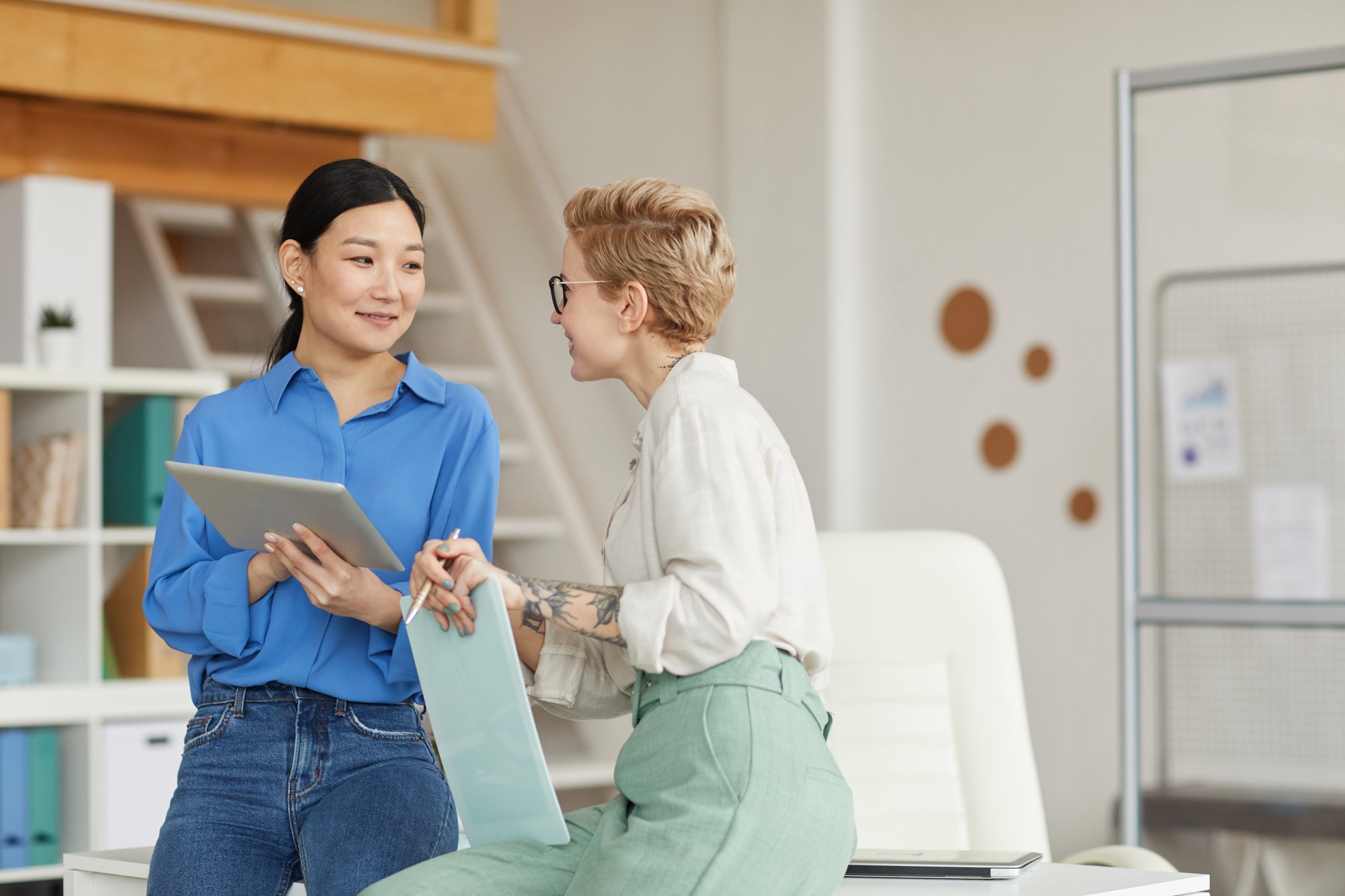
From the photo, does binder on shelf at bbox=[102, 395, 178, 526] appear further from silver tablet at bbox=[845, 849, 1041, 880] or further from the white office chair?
silver tablet at bbox=[845, 849, 1041, 880]

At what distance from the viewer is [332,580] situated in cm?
174

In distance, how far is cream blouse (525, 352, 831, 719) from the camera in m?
1.48

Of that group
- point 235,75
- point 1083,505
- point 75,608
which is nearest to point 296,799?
point 75,608

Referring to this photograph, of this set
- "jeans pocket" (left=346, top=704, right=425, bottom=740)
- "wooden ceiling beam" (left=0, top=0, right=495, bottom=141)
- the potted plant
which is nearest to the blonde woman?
"jeans pocket" (left=346, top=704, right=425, bottom=740)

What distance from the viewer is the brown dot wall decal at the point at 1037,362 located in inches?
171

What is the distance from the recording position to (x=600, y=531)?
5.28 metres

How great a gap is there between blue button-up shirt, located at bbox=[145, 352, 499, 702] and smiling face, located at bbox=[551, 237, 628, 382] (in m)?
0.22

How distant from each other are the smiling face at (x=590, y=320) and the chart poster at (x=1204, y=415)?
2.32 meters

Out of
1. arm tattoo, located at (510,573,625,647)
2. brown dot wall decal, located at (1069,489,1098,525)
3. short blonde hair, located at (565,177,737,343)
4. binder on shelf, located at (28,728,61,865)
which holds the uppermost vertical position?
short blonde hair, located at (565,177,737,343)

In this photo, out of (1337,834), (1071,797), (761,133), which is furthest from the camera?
(761,133)

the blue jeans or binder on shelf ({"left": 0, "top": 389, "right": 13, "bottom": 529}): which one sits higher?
binder on shelf ({"left": 0, "top": 389, "right": 13, "bottom": 529})

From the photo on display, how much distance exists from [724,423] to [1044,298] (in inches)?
119

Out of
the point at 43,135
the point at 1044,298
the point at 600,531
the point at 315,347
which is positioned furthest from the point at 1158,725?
the point at 43,135

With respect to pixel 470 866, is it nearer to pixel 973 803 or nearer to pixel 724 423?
pixel 724 423
